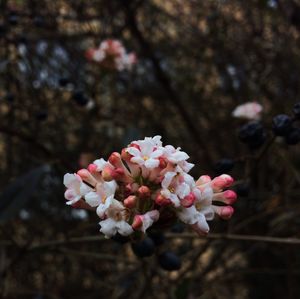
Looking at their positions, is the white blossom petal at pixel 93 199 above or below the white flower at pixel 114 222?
above

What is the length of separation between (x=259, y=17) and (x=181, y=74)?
84 centimetres

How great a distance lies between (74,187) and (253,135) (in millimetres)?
595

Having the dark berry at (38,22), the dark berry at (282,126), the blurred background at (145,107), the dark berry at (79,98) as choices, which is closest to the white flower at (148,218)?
the dark berry at (282,126)

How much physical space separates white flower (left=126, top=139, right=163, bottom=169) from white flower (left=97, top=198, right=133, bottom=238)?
9cm

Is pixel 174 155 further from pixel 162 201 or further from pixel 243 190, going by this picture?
pixel 243 190

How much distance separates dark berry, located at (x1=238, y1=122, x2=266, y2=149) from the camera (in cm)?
160

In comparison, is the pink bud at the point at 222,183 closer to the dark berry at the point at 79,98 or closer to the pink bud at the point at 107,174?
the pink bud at the point at 107,174

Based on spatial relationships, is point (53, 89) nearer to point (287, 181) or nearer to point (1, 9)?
point (1, 9)

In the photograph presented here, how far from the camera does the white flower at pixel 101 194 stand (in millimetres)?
1154

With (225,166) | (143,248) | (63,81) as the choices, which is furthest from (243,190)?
(63,81)

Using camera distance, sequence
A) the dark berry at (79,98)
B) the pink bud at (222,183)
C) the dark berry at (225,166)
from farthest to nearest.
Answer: the dark berry at (79,98) < the dark berry at (225,166) < the pink bud at (222,183)

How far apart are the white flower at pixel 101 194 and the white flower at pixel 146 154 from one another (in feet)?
0.22

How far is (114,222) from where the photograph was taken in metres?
1.14

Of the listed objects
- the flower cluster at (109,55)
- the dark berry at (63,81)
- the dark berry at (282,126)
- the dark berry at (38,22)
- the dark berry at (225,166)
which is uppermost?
the dark berry at (38,22)
